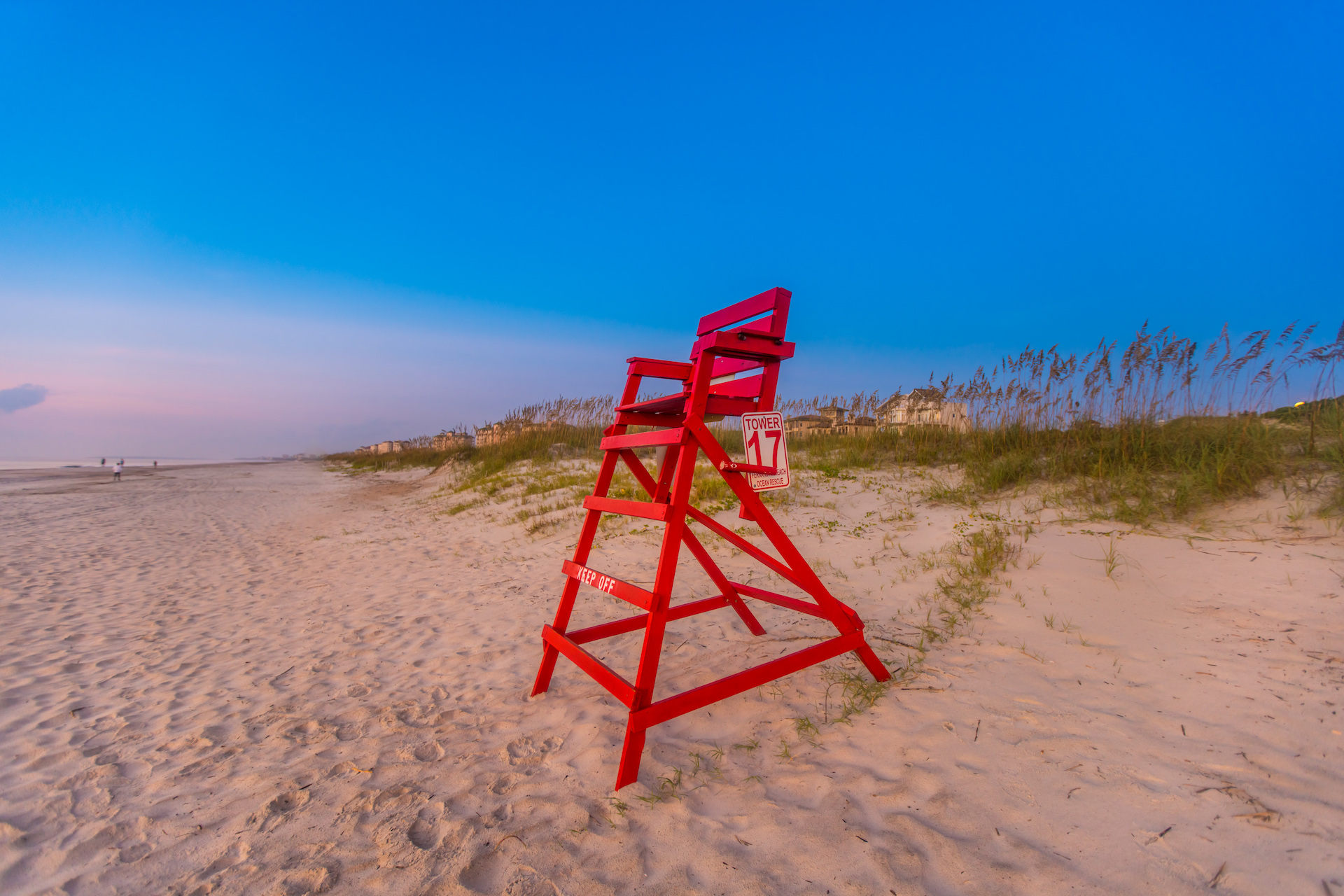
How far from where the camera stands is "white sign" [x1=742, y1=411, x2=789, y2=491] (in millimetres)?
2646

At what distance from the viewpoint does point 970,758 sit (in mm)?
2434

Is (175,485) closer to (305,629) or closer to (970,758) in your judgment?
(305,629)

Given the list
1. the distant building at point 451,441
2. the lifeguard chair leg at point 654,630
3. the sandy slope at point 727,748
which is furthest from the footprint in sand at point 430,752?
the distant building at point 451,441

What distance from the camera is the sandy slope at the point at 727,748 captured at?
1.93 metres

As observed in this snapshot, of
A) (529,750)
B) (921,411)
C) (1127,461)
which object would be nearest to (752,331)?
(529,750)

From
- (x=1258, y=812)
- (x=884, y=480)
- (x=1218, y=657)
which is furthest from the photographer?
(x=884, y=480)

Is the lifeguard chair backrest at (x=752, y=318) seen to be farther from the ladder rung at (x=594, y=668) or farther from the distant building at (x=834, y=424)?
the distant building at (x=834, y=424)

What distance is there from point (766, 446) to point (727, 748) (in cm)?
145

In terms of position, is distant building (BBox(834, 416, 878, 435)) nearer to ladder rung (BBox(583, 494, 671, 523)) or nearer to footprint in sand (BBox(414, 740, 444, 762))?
ladder rung (BBox(583, 494, 671, 523))

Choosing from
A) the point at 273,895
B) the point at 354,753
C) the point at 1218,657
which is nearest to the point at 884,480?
the point at 1218,657

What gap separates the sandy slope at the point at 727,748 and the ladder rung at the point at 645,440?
146 cm

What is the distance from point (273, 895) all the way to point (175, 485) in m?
28.3

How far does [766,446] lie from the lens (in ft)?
8.72

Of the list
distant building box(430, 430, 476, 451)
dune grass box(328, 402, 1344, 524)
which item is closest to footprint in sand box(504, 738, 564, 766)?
dune grass box(328, 402, 1344, 524)
